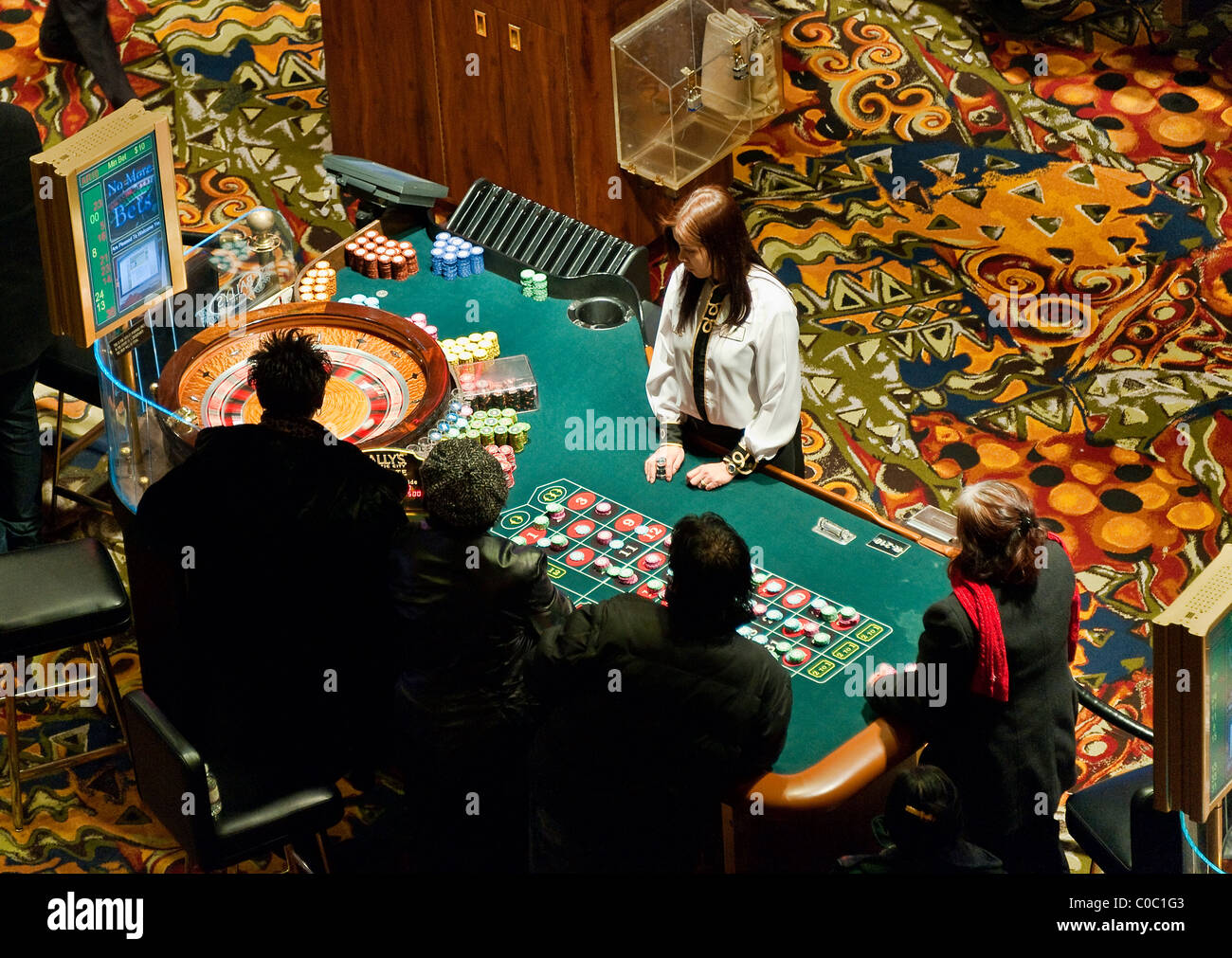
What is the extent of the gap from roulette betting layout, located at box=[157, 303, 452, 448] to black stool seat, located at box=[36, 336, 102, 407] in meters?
0.69

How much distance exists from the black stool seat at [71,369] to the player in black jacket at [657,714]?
2.86m

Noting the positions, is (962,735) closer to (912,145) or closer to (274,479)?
(274,479)

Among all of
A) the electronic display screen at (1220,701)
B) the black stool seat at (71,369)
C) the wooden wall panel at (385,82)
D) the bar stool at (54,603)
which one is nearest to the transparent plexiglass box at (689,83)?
the wooden wall panel at (385,82)

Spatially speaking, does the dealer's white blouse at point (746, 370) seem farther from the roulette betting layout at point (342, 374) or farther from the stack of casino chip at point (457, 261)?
the stack of casino chip at point (457, 261)

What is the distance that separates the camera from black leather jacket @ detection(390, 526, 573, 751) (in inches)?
177

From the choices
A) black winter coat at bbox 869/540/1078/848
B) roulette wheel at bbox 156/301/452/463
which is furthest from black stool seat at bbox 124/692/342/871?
black winter coat at bbox 869/540/1078/848

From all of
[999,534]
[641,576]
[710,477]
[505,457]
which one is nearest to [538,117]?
[505,457]

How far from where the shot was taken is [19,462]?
637 cm

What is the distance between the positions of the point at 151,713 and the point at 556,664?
1152mm

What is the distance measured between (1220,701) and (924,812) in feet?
2.31

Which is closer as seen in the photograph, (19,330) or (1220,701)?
(1220,701)

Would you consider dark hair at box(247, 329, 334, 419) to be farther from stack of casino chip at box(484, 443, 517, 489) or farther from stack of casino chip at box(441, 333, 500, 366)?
stack of casino chip at box(441, 333, 500, 366)

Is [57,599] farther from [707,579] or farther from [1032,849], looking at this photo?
[1032,849]

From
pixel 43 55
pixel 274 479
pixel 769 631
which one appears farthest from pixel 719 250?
pixel 43 55
